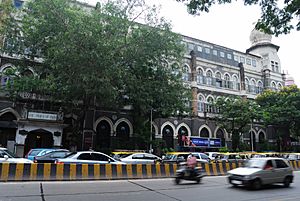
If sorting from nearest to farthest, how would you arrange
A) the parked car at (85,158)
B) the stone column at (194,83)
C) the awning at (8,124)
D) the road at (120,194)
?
the road at (120,194)
the parked car at (85,158)
the awning at (8,124)
the stone column at (194,83)

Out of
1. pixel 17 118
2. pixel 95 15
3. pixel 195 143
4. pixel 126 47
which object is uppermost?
pixel 95 15

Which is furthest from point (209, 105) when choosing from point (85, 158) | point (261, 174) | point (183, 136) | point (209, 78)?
point (261, 174)

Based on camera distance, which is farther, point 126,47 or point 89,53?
point 126,47

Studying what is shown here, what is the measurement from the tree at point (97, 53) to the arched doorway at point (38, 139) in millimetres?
4394

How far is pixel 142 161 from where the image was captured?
675 inches

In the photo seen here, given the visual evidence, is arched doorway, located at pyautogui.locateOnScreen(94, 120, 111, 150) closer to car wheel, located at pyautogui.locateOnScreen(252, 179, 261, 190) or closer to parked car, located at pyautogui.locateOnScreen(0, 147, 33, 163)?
parked car, located at pyautogui.locateOnScreen(0, 147, 33, 163)

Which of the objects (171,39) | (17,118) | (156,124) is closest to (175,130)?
(156,124)

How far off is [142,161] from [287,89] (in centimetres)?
2770

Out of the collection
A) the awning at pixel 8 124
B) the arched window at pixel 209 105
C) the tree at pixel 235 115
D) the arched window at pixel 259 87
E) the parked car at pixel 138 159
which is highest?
the arched window at pixel 259 87

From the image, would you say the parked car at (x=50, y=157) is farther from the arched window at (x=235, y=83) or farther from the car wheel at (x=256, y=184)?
the arched window at (x=235, y=83)

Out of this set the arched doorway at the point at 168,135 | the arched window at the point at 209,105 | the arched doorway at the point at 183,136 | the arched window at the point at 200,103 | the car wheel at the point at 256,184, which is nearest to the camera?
the car wheel at the point at 256,184

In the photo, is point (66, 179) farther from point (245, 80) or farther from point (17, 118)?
point (245, 80)

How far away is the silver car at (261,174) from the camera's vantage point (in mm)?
10109

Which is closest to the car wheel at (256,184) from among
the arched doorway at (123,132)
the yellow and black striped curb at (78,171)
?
the yellow and black striped curb at (78,171)
